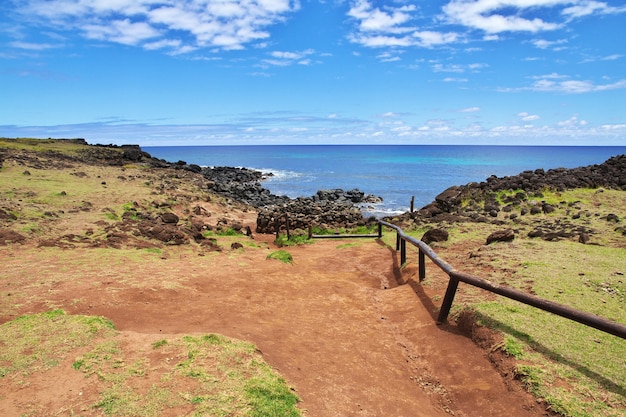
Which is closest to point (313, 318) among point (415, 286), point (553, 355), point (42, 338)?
point (415, 286)

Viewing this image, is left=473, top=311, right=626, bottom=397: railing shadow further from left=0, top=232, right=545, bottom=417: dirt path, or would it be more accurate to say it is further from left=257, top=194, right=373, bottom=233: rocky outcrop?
left=257, top=194, right=373, bottom=233: rocky outcrop

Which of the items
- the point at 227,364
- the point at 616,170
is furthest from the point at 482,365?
the point at 616,170

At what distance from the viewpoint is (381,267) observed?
14516 millimetres

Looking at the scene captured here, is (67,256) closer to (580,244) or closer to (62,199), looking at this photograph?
(62,199)

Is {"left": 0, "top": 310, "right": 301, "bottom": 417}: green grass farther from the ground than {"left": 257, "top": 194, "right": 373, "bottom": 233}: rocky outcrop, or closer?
farther from the ground

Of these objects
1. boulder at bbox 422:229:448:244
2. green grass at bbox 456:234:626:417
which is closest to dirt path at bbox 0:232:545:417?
green grass at bbox 456:234:626:417

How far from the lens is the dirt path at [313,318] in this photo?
587cm

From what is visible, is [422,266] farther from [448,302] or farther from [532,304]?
[532,304]

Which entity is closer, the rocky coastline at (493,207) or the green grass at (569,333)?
the green grass at (569,333)

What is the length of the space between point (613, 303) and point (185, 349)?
7856mm

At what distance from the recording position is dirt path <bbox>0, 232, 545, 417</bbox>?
587 cm

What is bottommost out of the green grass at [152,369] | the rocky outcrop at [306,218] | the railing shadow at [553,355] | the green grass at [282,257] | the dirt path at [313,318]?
the rocky outcrop at [306,218]

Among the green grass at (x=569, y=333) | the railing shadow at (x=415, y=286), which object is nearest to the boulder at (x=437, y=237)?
the railing shadow at (x=415, y=286)

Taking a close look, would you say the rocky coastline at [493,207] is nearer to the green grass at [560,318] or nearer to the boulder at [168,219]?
the green grass at [560,318]
